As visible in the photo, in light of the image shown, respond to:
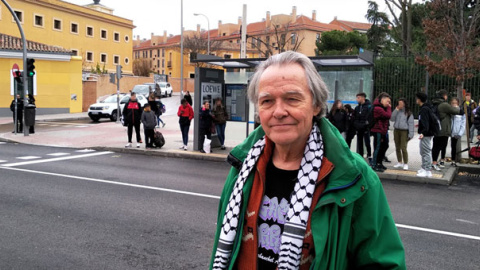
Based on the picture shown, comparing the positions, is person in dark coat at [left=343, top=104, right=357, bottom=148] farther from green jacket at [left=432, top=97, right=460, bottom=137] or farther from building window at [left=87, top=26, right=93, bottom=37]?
building window at [left=87, top=26, right=93, bottom=37]

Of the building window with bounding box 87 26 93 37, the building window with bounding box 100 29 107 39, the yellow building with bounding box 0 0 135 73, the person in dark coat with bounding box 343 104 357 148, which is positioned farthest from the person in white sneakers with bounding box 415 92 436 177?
the building window with bounding box 100 29 107 39

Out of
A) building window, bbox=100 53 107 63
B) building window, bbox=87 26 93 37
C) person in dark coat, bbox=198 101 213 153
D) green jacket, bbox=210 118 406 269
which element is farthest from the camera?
building window, bbox=100 53 107 63

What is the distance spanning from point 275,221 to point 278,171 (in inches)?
8.8

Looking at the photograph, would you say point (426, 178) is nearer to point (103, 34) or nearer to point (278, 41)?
point (278, 41)

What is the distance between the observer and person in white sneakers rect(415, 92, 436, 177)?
964cm

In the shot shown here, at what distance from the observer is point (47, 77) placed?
97.7 feet

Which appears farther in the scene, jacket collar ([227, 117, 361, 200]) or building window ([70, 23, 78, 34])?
building window ([70, 23, 78, 34])

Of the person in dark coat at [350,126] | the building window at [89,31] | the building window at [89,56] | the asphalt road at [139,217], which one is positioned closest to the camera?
the asphalt road at [139,217]

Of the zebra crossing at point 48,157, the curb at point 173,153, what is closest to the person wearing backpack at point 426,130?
the curb at point 173,153

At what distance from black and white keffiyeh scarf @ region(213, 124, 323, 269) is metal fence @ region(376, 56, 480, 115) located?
15.1m

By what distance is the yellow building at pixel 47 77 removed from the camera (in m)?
28.1

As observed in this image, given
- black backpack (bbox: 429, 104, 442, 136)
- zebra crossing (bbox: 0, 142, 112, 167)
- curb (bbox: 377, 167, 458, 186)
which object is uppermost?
black backpack (bbox: 429, 104, 442, 136)

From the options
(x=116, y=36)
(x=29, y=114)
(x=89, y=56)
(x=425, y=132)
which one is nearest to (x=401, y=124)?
(x=425, y=132)

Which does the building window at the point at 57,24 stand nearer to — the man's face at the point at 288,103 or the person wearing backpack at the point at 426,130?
the person wearing backpack at the point at 426,130
